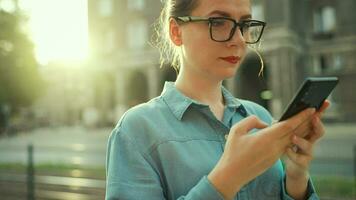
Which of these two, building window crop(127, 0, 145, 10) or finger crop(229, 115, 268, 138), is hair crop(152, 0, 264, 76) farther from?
building window crop(127, 0, 145, 10)

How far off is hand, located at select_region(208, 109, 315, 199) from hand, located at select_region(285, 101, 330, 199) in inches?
3.0

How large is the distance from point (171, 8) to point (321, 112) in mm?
696

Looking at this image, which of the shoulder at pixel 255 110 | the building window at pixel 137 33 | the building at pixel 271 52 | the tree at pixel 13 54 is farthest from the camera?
the building window at pixel 137 33

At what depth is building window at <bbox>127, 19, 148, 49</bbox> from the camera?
3922 centimetres

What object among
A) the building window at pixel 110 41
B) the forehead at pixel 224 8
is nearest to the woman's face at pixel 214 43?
the forehead at pixel 224 8

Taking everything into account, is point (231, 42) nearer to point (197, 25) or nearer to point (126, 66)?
point (197, 25)

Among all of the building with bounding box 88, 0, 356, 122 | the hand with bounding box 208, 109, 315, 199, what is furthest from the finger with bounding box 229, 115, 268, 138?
the building with bounding box 88, 0, 356, 122

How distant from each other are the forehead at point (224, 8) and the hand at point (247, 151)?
0.44 m

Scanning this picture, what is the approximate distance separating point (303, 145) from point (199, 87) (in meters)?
0.46

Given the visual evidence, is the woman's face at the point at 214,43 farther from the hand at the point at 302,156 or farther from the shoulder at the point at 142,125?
the hand at the point at 302,156

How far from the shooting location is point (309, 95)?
4.81 ft

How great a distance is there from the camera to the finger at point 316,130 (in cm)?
157

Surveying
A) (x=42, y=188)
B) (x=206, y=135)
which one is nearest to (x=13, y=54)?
(x=42, y=188)

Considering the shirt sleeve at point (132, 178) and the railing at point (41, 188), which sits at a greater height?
the shirt sleeve at point (132, 178)
